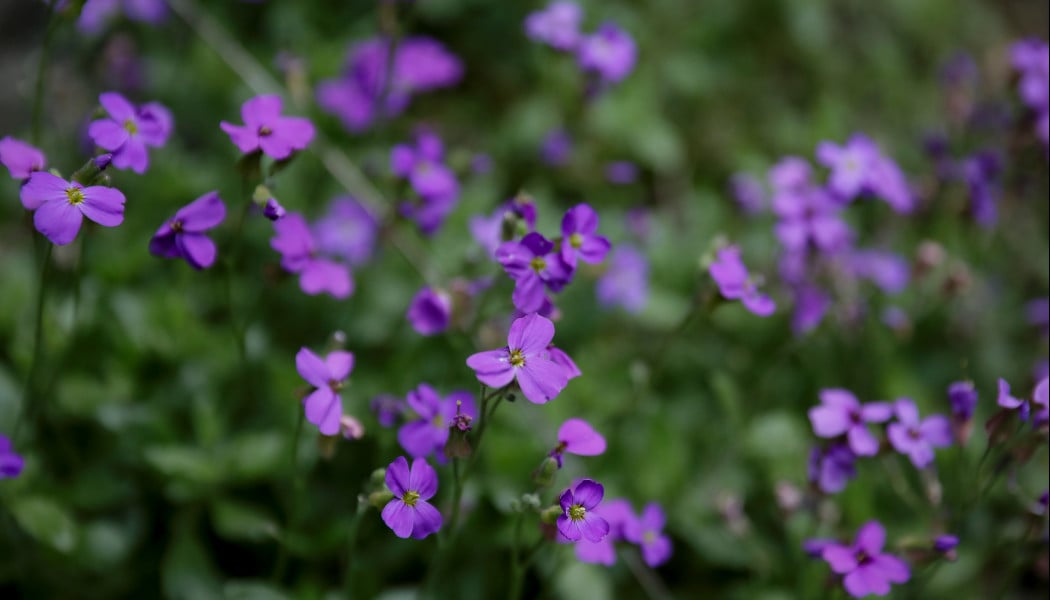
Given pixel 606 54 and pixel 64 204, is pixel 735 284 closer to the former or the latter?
pixel 606 54

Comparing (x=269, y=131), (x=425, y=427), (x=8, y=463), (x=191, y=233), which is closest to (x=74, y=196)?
(x=191, y=233)

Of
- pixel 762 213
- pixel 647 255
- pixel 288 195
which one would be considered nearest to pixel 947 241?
→ pixel 762 213

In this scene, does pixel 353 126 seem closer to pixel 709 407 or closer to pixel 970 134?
pixel 709 407

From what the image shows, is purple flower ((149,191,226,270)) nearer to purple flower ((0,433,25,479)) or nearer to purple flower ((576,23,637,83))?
purple flower ((0,433,25,479))

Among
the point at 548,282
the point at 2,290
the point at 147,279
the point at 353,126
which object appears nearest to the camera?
the point at 548,282

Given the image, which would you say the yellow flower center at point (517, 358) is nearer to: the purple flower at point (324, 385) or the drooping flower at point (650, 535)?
the purple flower at point (324, 385)

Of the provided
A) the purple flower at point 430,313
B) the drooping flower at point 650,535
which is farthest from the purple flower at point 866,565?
the purple flower at point 430,313
